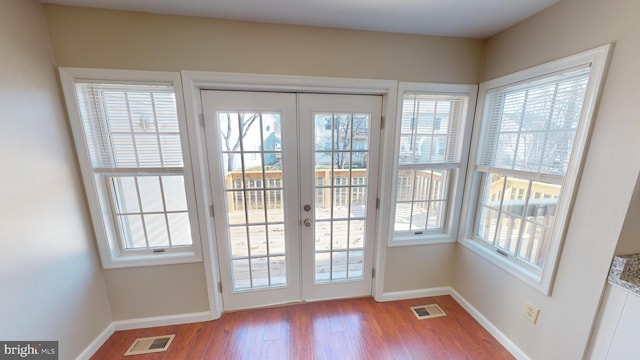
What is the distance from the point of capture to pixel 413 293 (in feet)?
7.20

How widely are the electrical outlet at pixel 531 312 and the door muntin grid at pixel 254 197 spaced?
1.85m

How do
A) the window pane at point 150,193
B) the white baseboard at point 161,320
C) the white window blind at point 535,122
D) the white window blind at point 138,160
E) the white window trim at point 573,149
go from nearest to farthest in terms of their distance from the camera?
the white window trim at point 573,149
the white window blind at point 535,122
the white window blind at point 138,160
the window pane at point 150,193
the white baseboard at point 161,320

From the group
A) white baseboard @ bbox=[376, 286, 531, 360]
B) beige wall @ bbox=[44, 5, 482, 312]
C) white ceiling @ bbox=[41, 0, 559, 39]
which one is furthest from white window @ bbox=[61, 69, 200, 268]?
white baseboard @ bbox=[376, 286, 531, 360]

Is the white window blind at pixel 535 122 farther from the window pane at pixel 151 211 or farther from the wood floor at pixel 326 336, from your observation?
the window pane at pixel 151 211

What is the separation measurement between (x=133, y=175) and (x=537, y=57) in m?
2.97

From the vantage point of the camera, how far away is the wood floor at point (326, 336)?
5.33ft

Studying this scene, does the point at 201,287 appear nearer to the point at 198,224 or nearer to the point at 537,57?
the point at 198,224

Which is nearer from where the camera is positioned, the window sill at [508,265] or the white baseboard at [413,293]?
the window sill at [508,265]

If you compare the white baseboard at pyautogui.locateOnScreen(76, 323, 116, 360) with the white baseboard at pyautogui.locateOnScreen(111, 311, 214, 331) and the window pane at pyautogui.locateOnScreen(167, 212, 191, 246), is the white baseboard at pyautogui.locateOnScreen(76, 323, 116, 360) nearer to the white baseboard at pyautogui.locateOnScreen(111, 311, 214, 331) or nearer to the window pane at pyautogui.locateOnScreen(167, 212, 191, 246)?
the white baseboard at pyautogui.locateOnScreen(111, 311, 214, 331)

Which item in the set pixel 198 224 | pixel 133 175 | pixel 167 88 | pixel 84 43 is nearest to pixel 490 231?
pixel 198 224

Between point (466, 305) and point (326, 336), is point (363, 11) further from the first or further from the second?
point (466, 305)

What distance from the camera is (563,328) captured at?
134 centimetres

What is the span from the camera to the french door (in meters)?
1.75

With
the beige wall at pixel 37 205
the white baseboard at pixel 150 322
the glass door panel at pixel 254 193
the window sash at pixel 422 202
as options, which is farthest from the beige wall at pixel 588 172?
the beige wall at pixel 37 205
